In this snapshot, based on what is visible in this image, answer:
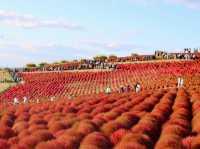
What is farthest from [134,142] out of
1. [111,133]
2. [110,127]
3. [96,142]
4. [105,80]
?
[105,80]

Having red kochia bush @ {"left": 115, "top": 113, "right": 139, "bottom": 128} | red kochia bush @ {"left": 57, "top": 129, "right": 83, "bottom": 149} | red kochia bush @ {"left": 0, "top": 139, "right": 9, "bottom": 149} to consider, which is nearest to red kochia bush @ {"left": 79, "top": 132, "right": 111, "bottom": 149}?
red kochia bush @ {"left": 57, "top": 129, "right": 83, "bottom": 149}

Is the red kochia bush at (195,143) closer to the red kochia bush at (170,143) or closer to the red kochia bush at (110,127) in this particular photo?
the red kochia bush at (170,143)

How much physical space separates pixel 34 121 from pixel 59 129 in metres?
3.89

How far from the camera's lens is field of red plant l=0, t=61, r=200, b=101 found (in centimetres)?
6325

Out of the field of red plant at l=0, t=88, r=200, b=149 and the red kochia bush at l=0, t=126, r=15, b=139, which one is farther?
the red kochia bush at l=0, t=126, r=15, b=139

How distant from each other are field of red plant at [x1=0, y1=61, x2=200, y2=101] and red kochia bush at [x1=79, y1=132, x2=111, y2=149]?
37.5 meters

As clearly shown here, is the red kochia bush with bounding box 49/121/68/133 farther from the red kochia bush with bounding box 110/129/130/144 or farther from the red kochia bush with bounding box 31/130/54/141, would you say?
the red kochia bush with bounding box 110/129/130/144

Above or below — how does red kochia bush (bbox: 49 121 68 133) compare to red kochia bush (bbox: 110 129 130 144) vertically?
below

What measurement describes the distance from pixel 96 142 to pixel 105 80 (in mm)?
59108

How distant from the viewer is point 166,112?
28453 mm

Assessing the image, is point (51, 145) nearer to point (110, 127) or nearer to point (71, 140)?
point (71, 140)

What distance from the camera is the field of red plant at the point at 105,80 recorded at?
2490 inches

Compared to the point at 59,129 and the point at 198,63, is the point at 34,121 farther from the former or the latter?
the point at 198,63

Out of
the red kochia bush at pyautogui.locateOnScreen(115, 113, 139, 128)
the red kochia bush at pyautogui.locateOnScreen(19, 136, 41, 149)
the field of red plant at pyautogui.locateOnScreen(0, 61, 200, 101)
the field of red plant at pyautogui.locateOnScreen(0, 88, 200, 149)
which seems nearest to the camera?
the field of red plant at pyautogui.locateOnScreen(0, 88, 200, 149)
